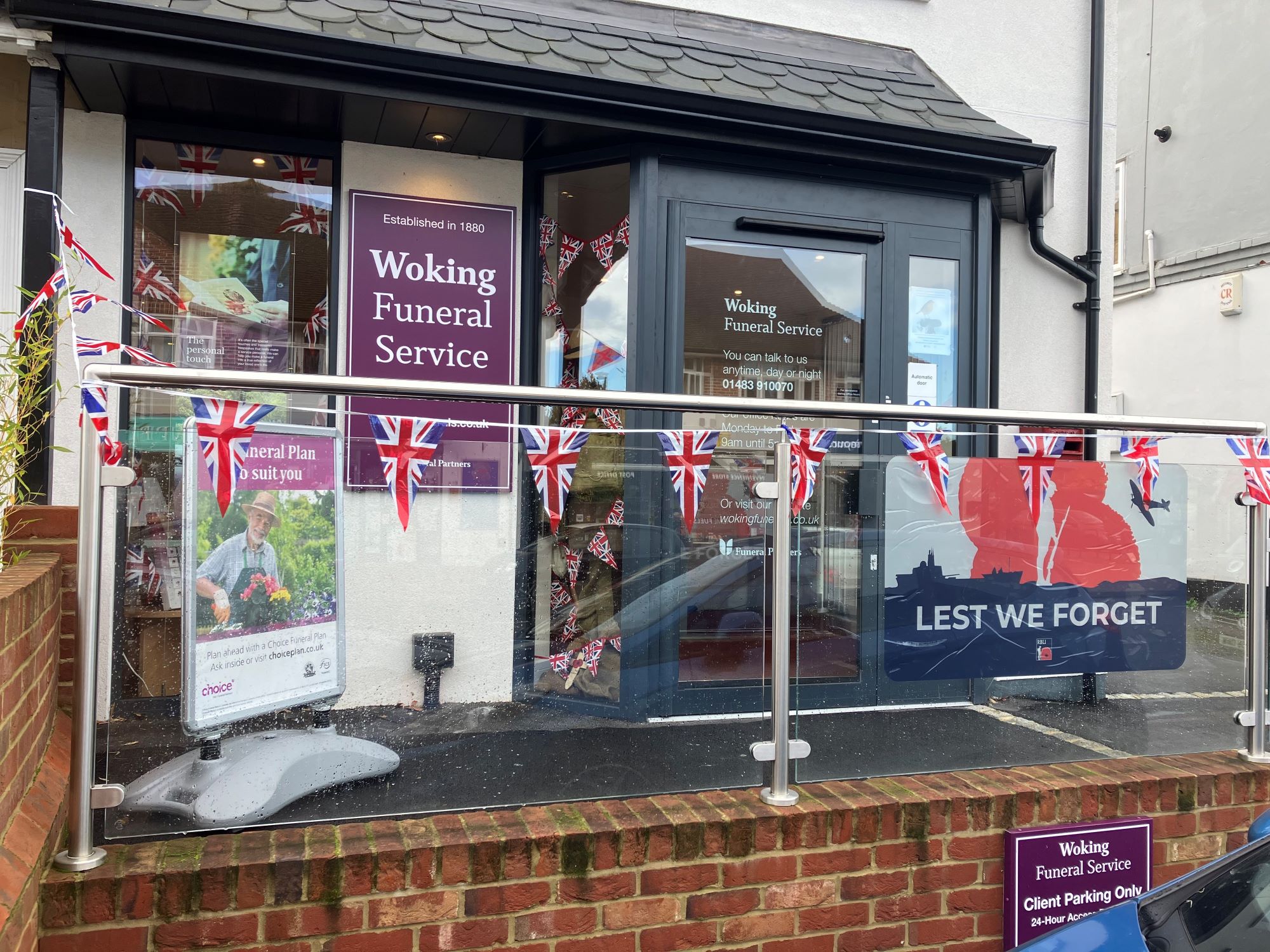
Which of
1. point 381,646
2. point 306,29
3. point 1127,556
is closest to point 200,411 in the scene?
point 381,646

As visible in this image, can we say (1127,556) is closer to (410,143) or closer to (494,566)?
(494,566)

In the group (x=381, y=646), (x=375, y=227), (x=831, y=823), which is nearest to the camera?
(x=381, y=646)

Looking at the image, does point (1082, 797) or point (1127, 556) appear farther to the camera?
point (1127, 556)

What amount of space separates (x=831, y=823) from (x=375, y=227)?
159 inches

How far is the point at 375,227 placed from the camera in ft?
17.2

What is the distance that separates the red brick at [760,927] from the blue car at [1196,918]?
82 centimetres

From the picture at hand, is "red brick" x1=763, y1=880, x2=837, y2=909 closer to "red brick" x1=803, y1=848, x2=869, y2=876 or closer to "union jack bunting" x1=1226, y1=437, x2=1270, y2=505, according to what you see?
"red brick" x1=803, y1=848, x2=869, y2=876

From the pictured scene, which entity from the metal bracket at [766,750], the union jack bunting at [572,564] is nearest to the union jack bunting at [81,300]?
the union jack bunting at [572,564]

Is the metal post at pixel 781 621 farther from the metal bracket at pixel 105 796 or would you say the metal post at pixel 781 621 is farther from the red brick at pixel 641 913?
the metal bracket at pixel 105 796

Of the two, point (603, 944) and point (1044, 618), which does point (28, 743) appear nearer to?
point (603, 944)

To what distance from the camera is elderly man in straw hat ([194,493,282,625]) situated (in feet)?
8.07

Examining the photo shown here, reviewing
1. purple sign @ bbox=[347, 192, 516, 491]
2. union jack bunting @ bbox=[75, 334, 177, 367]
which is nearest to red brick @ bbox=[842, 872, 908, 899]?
union jack bunting @ bbox=[75, 334, 177, 367]

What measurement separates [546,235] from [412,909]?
4069mm

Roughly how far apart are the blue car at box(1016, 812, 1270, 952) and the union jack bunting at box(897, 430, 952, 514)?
1.29 metres
